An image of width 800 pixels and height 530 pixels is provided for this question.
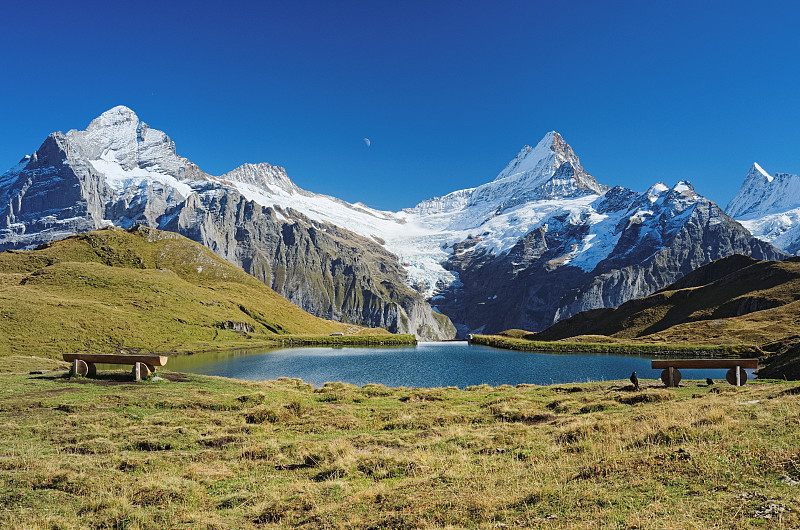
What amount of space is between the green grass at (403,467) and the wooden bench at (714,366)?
21.0 feet

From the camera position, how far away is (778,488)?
10297 millimetres

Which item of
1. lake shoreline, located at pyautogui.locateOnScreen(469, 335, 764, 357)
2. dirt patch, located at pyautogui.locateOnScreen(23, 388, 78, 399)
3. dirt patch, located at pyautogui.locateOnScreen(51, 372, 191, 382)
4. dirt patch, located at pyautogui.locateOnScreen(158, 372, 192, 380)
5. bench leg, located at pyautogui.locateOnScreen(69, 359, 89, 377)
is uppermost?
bench leg, located at pyautogui.locateOnScreen(69, 359, 89, 377)

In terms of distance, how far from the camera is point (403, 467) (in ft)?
53.7

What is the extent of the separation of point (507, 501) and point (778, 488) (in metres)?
6.22

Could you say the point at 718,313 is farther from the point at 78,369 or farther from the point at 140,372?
the point at 78,369

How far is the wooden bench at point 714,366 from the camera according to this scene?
106ft

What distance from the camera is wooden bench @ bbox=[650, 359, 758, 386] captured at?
3241 centimetres

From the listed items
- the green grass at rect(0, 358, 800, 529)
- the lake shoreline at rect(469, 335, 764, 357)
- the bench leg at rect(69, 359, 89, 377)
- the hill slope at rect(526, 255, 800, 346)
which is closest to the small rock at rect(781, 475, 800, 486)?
the green grass at rect(0, 358, 800, 529)

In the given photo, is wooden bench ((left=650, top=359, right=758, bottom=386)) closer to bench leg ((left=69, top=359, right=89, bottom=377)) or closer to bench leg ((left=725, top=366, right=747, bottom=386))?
bench leg ((left=725, top=366, right=747, bottom=386))

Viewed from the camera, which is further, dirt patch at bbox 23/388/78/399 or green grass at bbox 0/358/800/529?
dirt patch at bbox 23/388/78/399

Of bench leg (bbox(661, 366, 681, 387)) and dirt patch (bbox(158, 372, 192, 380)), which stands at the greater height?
bench leg (bbox(661, 366, 681, 387))

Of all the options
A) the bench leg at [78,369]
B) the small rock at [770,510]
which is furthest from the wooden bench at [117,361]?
the small rock at [770,510]

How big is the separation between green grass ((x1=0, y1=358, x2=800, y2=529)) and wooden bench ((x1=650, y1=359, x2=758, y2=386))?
6.40 m

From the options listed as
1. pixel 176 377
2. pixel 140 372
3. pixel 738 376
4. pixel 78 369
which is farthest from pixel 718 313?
pixel 78 369
